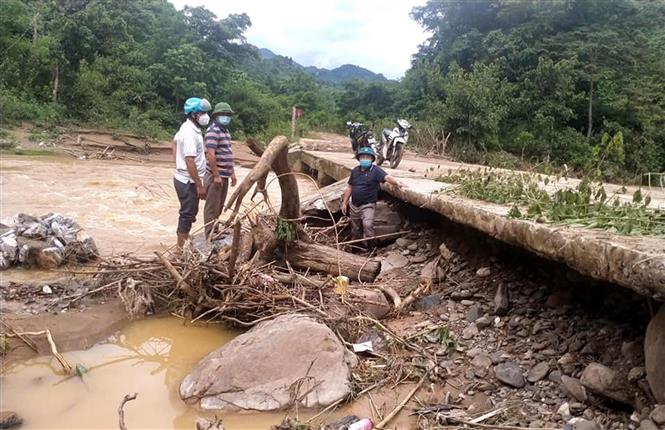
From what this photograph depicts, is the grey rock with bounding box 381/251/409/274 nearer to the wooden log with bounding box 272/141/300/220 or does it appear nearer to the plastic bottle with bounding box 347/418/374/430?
the wooden log with bounding box 272/141/300/220

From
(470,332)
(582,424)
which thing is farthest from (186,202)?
(582,424)

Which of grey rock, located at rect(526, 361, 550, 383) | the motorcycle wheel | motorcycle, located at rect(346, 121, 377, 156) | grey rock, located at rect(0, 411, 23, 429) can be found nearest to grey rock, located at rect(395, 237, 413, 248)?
motorcycle, located at rect(346, 121, 377, 156)

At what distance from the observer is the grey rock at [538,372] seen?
10.2 feet

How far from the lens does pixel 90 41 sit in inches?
815

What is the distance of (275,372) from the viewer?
323 cm

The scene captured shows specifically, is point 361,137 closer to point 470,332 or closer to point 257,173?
point 257,173

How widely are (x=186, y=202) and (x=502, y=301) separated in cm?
320

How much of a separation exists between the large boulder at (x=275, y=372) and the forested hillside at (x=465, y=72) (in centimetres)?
1368

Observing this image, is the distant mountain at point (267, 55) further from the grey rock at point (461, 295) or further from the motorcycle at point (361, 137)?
the grey rock at point (461, 295)

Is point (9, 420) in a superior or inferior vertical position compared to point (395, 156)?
inferior

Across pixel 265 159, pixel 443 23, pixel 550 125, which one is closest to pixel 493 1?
pixel 443 23

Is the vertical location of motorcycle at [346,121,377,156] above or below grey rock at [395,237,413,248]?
above

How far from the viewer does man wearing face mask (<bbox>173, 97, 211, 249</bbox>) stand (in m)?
5.14

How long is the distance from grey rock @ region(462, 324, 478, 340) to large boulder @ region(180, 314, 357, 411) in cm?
87
